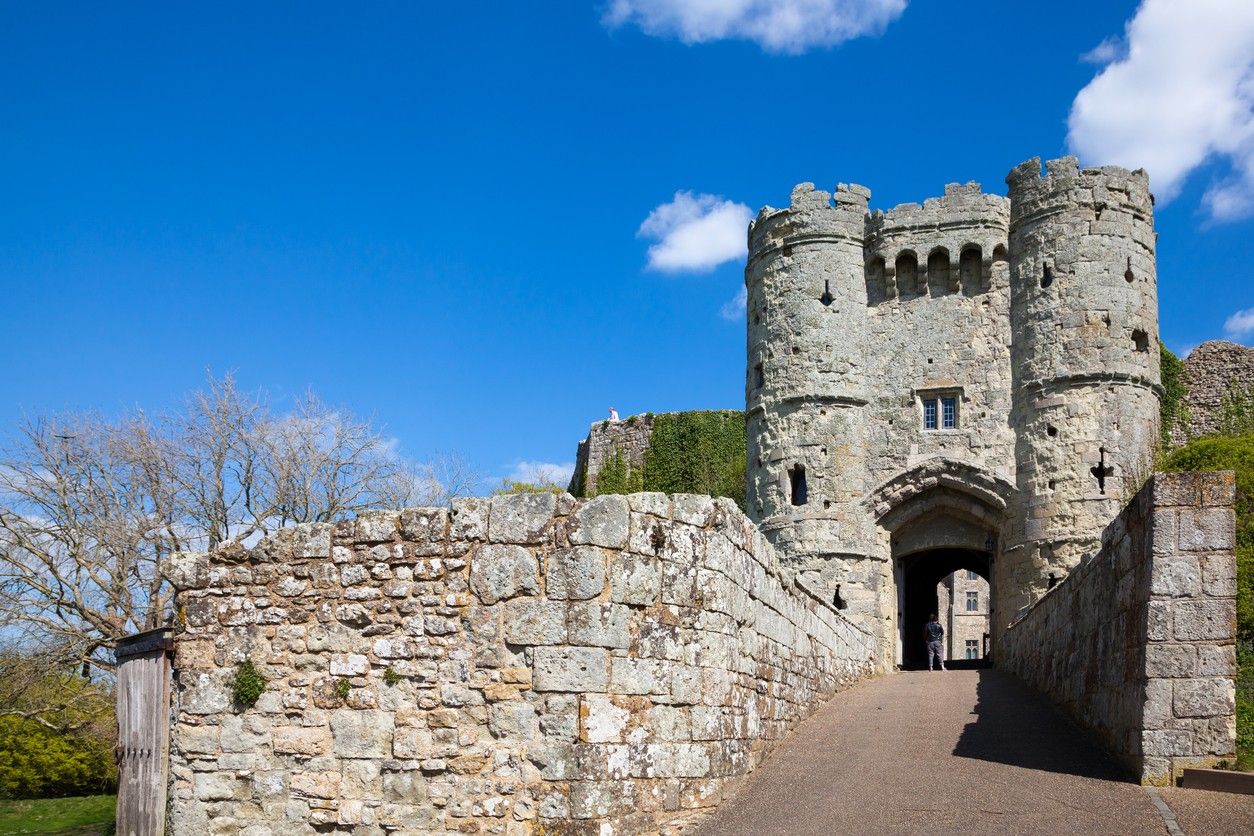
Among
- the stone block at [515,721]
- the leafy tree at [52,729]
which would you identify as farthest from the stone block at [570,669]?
the leafy tree at [52,729]

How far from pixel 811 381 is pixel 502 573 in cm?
1859

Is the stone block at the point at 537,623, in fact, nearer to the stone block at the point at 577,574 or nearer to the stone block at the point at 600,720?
the stone block at the point at 577,574

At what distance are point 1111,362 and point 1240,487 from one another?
541 cm

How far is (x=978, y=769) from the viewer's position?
9.77 metres

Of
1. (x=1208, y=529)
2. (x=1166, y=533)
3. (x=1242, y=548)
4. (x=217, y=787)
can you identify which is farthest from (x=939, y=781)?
(x=1242, y=548)

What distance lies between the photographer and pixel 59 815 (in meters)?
22.5

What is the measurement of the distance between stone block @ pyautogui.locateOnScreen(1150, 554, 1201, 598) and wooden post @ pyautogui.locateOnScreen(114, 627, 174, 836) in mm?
7684

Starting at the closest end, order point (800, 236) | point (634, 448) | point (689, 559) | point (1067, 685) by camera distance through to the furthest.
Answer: point (689, 559)
point (1067, 685)
point (800, 236)
point (634, 448)

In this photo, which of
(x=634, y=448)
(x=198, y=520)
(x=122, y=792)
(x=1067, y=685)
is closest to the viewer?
(x=122, y=792)

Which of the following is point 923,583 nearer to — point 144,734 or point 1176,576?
point 1176,576

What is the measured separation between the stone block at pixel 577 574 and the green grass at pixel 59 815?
15469 millimetres

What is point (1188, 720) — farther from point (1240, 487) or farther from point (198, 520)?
point (198, 520)

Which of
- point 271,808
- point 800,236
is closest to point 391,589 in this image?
point 271,808

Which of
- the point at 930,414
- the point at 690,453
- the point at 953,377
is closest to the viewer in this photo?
the point at 953,377
